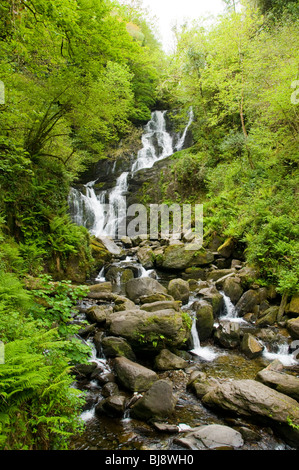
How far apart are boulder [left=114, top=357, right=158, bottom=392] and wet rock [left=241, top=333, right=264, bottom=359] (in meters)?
2.51

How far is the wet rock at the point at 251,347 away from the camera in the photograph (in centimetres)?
586

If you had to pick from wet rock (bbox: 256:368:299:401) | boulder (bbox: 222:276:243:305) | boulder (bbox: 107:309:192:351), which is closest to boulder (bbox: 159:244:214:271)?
boulder (bbox: 222:276:243:305)

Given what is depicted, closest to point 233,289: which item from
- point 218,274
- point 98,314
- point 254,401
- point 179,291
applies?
point 218,274

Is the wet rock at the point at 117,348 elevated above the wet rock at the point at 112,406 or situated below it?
above

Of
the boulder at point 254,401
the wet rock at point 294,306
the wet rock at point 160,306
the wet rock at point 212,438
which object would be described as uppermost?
the wet rock at point 160,306

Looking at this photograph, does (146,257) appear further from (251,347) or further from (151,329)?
(251,347)

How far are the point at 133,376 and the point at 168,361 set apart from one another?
1.02 metres

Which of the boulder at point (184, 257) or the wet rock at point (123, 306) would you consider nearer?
the wet rock at point (123, 306)

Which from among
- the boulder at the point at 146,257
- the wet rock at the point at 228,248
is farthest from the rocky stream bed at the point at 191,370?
the boulder at the point at 146,257

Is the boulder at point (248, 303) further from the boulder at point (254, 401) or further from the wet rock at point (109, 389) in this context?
the wet rock at point (109, 389)

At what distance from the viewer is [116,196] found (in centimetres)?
1881

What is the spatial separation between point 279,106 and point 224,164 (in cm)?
619

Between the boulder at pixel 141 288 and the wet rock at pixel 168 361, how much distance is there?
264 cm
